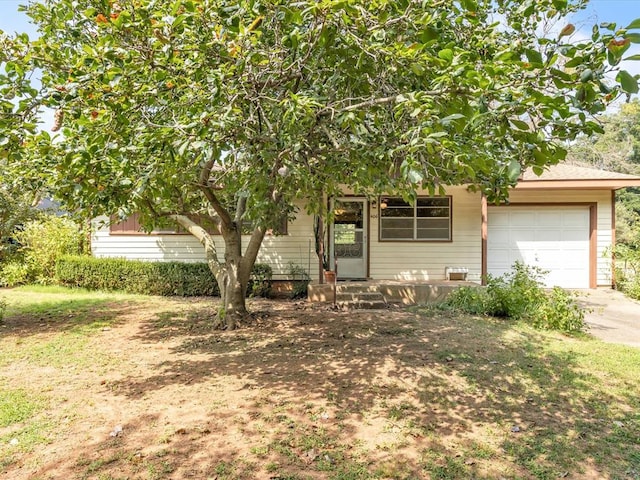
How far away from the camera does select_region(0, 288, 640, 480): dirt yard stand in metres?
2.71

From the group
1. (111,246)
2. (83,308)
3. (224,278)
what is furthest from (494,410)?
(111,246)

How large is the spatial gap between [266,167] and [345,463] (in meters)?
2.79

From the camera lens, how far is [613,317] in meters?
7.50

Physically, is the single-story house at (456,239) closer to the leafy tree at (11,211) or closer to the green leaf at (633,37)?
the leafy tree at (11,211)

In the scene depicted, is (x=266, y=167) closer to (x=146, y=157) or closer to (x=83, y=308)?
(x=146, y=157)

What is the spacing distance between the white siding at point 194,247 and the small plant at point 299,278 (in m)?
0.12

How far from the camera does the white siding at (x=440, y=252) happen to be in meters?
10.6

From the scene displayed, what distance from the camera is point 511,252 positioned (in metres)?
10.8

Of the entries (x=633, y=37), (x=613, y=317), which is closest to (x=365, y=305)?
(x=613, y=317)

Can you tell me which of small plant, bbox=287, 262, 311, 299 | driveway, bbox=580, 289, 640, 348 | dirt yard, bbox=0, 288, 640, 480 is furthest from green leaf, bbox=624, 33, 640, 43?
small plant, bbox=287, 262, 311, 299

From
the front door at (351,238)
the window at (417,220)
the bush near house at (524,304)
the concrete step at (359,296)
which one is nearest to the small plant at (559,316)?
the bush near house at (524,304)

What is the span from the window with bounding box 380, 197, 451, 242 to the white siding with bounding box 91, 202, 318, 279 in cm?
215

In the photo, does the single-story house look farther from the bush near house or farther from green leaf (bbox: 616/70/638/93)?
green leaf (bbox: 616/70/638/93)

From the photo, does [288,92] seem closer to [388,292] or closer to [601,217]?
[388,292]
